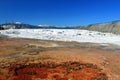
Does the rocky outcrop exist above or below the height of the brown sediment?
above


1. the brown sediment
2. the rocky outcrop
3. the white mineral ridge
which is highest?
the rocky outcrop

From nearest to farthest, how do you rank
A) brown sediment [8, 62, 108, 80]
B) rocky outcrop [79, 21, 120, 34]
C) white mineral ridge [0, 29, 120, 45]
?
brown sediment [8, 62, 108, 80] → white mineral ridge [0, 29, 120, 45] → rocky outcrop [79, 21, 120, 34]

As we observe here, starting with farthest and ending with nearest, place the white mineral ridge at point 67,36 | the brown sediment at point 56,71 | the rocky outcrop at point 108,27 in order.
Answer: the rocky outcrop at point 108,27
the white mineral ridge at point 67,36
the brown sediment at point 56,71

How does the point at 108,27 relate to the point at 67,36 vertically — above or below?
above

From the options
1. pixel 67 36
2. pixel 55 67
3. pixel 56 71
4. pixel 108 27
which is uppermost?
pixel 108 27

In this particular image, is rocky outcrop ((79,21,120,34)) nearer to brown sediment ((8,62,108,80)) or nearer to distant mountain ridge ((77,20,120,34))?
distant mountain ridge ((77,20,120,34))

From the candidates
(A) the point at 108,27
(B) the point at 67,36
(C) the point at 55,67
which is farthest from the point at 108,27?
(C) the point at 55,67

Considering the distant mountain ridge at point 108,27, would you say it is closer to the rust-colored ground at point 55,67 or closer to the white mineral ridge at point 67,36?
the white mineral ridge at point 67,36

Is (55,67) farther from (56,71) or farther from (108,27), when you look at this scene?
(108,27)

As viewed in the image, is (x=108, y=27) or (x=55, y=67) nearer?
(x=55, y=67)

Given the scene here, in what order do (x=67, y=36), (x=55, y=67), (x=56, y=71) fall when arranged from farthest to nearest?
1. (x=67, y=36)
2. (x=55, y=67)
3. (x=56, y=71)

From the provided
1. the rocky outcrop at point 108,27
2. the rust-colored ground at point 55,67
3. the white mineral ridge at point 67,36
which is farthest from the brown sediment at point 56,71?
the rocky outcrop at point 108,27

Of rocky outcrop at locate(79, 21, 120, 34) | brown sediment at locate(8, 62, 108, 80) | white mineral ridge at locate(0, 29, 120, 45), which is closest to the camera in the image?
brown sediment at locate(8, 62, 108, 80)

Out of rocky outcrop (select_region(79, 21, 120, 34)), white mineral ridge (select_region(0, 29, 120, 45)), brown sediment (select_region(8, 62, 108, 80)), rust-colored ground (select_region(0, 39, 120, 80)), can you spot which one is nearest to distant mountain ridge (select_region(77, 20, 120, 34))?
rocky outcrop (select_region(79, 21, 120, 34))
